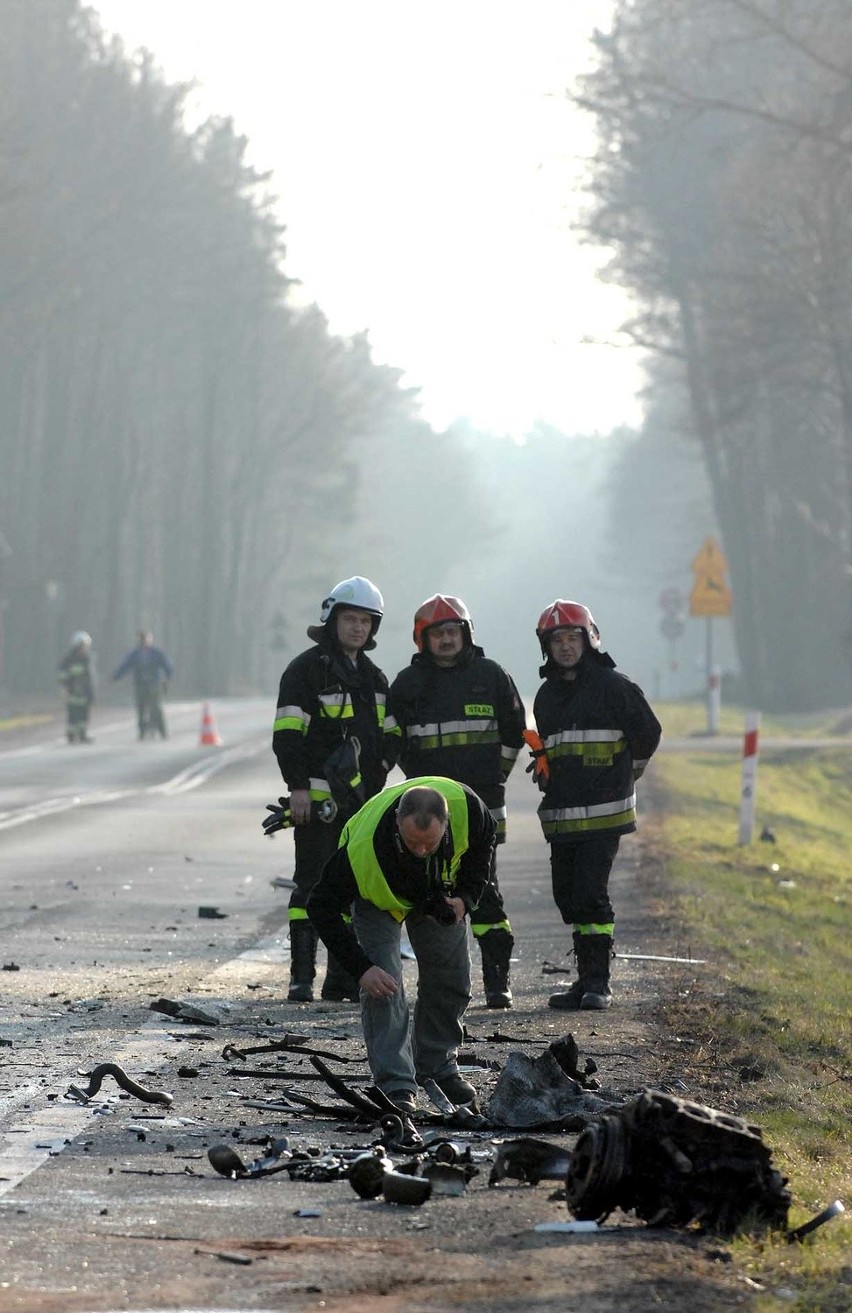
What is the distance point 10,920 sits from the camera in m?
13.5

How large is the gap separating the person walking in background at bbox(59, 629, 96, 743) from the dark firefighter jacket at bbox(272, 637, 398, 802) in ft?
83.5

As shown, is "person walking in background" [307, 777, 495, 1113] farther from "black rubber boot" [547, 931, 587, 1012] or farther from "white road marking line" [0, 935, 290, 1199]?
"black rubber boot" [547, 931, 587, 1012]

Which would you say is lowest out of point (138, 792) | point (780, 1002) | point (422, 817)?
point (780, 1002)

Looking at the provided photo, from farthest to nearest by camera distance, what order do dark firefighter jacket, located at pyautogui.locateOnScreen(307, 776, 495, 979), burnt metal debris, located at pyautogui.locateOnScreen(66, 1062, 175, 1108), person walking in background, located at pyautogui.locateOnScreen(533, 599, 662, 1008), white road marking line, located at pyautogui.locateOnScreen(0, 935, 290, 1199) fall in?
1. person walking in background, located at pyautogui.locateOnScreen(533, 599, 662, 1008)
2. burnt metal debris, located at pyautogui.locateOnScreen(66, 1062, 175, 1108)
3. dark firefighter jacket, located at pyautogui.locateOnScreen(307, 776, 495, 979)
4. white road marking line, located at pyautogui.locateOnScreen(0, 935, 290, 1199)

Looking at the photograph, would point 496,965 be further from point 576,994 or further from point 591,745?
point 591,745

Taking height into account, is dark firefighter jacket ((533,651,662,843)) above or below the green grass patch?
above

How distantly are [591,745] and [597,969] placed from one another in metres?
0.99

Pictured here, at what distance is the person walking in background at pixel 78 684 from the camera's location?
35.9m

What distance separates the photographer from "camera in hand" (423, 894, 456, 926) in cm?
739

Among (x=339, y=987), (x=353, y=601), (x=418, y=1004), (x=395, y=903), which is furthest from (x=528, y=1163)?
(x=353, y=601)

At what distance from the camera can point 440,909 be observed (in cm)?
741

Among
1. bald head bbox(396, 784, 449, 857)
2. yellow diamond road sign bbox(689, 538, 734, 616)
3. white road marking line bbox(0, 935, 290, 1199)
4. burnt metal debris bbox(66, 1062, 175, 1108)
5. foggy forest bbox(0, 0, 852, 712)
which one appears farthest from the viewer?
foggy forest bbox(0, 0, 852, 712)

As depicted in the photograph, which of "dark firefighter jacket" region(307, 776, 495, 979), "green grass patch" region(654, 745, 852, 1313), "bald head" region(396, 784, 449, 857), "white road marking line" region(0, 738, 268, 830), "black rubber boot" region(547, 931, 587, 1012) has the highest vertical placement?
"bald head" region(396, 784, 449, 857)

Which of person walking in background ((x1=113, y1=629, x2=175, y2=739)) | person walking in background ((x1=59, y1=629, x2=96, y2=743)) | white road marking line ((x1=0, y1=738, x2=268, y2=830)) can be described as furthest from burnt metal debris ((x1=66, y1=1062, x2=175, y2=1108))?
person walking in background ((x1=59, y1=629, x2=96, y2=743))
